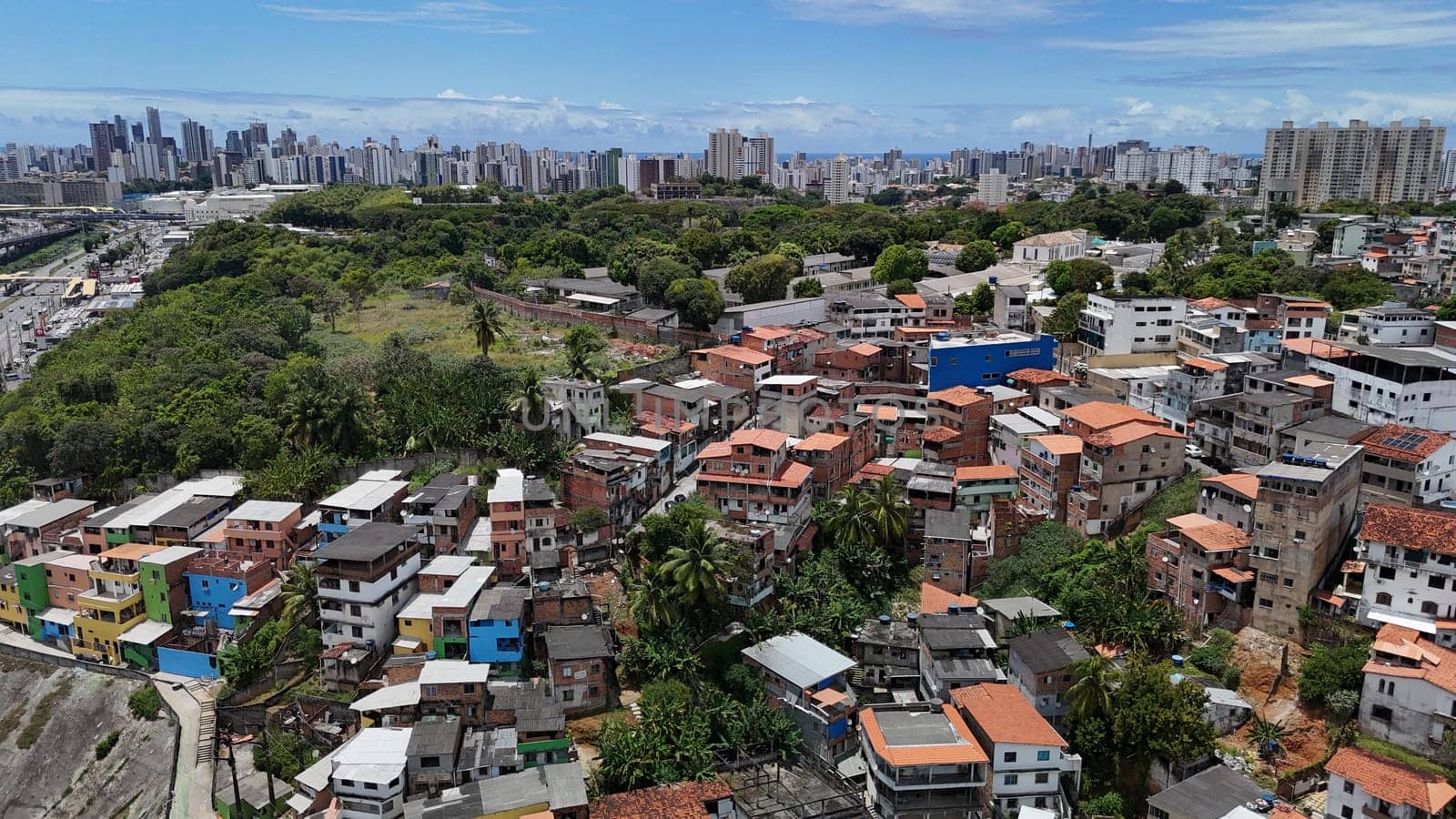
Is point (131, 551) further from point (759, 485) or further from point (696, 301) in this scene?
point (696, 301)

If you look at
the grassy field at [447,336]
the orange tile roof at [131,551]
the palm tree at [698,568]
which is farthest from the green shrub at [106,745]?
the grassy field at [447,336]

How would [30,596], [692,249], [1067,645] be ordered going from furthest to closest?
1. [692,249]
2. [30,596]
3. [1067,645]

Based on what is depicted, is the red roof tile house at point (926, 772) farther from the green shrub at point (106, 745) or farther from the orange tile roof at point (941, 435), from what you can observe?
the green shrub at point (106, 745)

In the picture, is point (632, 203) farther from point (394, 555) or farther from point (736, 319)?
point (394, 555)

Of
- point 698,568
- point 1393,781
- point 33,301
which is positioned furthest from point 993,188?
point 1393,781

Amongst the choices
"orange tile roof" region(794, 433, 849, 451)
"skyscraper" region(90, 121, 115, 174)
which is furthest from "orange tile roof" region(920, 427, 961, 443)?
"skyscraper" region(90, 121, 115, 174)

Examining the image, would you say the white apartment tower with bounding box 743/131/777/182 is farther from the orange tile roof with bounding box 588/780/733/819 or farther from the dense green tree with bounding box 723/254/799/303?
the orange tile roof with bounding box 588/780/733/819

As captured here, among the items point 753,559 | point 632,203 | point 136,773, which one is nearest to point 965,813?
point 753,559
